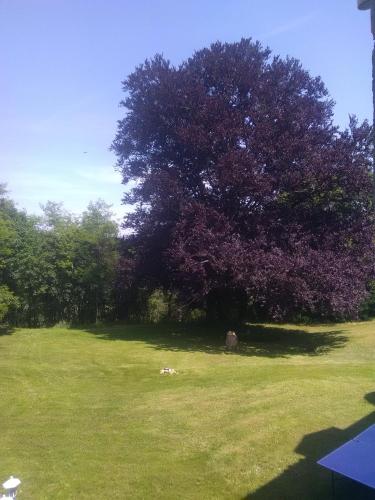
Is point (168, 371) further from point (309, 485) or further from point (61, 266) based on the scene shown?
point (61, 266)

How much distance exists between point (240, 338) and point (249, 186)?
6.17m

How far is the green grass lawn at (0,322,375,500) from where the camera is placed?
19.4 ft

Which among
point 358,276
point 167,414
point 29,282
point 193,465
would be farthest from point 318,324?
point 193,465

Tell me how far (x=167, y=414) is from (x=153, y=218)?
35.6 feet

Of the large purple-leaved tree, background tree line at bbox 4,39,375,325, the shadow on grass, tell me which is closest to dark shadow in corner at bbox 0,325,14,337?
background tree line at bbox 4,39,375,325

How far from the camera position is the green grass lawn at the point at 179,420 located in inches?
233

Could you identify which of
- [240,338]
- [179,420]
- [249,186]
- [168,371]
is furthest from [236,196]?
[179,420]

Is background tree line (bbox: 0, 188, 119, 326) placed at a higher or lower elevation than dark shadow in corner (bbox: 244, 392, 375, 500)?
higher

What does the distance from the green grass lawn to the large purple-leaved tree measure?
268cm

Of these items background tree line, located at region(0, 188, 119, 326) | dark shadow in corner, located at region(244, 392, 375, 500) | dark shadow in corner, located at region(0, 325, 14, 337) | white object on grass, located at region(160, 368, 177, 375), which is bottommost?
dark shadow in corner, located at region(244, 392, 375, 500)

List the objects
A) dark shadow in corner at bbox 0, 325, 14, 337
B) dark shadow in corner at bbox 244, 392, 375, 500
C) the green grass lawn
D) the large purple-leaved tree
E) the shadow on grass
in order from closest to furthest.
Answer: dark shadow in corner at bbox 244, 392, 375, 500 → the green grass lawn → the large purple-leaved tree → the shadow on grass → dark shadow in corner at bbox 0, 325, 14, 337

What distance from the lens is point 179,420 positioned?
320 inches

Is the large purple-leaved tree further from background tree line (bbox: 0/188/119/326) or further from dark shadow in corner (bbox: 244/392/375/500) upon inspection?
dark shadow in corner (bbox: 244/392/375/500)

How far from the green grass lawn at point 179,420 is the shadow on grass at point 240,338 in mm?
664
